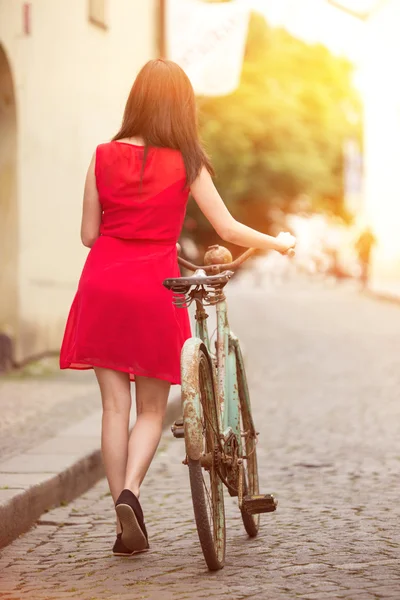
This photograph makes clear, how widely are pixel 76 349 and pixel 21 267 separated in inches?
301

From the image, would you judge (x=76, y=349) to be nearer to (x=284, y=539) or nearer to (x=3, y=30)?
(x=284, y=539)

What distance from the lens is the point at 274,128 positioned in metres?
34.5

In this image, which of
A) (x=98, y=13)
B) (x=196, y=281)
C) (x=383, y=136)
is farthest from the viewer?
(x=383, y=136)

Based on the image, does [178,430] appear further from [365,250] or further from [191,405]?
[365,250]

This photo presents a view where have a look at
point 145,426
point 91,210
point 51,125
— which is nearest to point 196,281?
point 91,210

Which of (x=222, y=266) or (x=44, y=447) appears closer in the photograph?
(x=222, y=266)

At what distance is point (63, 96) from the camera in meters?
13.6

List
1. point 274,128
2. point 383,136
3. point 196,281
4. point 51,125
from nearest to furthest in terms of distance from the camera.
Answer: point 196,281 → point 51,125 → point 274,128 → point 383,136

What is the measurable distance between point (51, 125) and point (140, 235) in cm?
860

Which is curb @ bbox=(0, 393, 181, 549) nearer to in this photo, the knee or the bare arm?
the knee

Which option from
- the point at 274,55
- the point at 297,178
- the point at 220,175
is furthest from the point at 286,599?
the point at 274,55

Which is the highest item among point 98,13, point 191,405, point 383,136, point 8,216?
point 383,136

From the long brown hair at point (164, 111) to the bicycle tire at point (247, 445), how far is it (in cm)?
85

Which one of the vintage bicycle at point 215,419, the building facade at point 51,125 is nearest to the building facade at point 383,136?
the building facade at point 51,125
